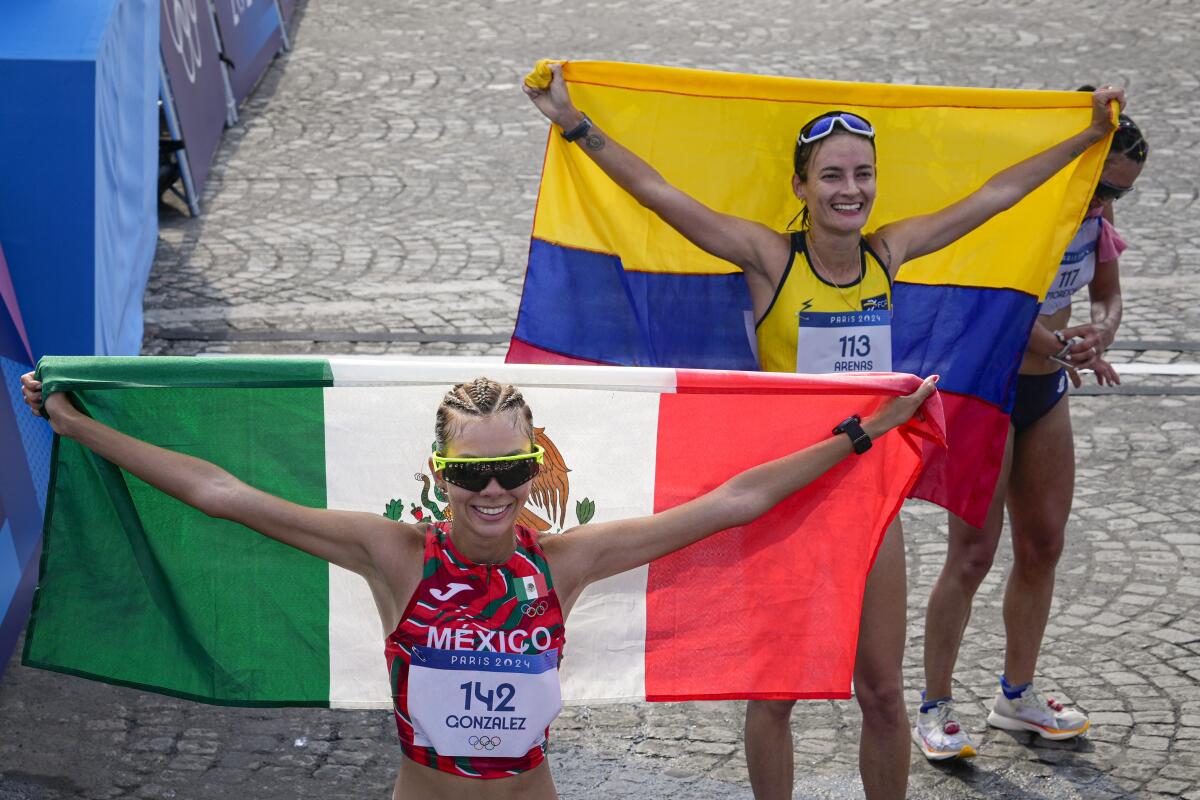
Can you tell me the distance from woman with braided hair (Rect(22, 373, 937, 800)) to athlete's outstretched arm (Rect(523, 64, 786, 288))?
125 centimetres

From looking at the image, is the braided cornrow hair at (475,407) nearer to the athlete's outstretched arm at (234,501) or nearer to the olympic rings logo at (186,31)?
the athlete's outstretched arm at (234,501)

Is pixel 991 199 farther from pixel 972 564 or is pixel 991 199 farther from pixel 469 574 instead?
pixel 469 574

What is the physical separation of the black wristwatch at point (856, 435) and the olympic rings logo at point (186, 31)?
812 cm

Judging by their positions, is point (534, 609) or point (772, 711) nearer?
point (534, 609)

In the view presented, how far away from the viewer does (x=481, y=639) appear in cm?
339

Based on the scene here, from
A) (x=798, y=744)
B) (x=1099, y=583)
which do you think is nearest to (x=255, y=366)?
(x=798, y=744)

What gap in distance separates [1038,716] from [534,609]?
2572 millimetres

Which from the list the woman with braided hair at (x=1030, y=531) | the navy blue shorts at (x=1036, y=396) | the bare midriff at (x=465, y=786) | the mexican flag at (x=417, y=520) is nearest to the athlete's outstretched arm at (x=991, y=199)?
the woman with braided hair at (x=1030, y=531)

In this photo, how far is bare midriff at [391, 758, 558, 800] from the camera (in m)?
3.46

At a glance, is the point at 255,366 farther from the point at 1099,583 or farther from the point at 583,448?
the point at 1099,583

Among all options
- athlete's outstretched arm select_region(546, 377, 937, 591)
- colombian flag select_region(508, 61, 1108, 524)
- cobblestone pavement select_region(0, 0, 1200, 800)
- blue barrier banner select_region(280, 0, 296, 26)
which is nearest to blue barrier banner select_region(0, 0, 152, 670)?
cobblestone pavement select_region(0, 0, 1200, 800)

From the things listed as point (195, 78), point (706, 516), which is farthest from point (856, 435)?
point (195, 78)

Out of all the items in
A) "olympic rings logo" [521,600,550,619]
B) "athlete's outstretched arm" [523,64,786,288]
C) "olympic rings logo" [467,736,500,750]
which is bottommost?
"olympic rings logo" [467,736,500,750]

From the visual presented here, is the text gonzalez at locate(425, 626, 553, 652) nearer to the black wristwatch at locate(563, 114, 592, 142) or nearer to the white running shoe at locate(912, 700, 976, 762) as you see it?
the black wristwatch at locate(563, 114, 592, 142)
